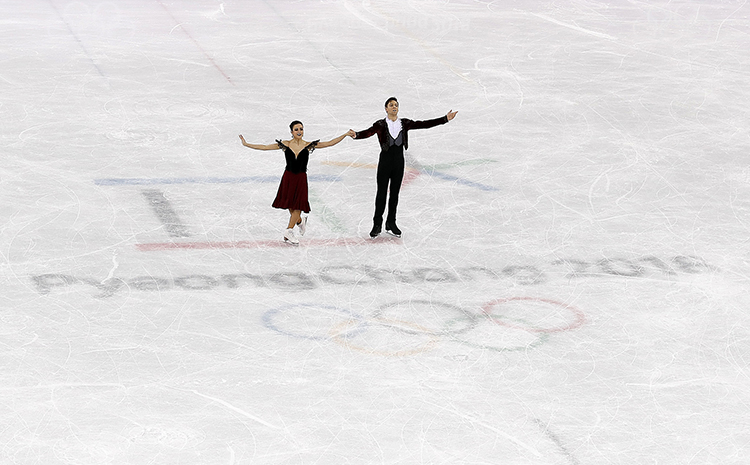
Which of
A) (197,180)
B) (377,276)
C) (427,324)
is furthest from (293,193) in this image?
(197,180)

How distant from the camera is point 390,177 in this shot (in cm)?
1059

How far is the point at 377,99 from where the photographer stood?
1566 cm

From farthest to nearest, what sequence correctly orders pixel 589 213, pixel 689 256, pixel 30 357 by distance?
pixel 589 213
pixel 689 256
pixel 30 357

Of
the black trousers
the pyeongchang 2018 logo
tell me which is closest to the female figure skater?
the black trousers

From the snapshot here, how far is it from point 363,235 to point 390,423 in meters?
3.77

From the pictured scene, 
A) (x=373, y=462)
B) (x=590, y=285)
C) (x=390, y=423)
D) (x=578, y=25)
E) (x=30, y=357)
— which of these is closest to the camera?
(x=373, y=462)

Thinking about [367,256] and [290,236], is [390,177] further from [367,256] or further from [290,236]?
[290,236]

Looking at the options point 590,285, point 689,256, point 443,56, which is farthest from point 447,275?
point 443,56

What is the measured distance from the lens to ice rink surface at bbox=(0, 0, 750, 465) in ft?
23.9

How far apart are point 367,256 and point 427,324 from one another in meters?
1.56

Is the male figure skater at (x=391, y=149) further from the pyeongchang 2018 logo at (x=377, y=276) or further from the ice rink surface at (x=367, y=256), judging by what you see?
the pyeongchang 2018 logo at (x=377, y=276)

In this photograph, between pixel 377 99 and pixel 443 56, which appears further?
pixel 443 56

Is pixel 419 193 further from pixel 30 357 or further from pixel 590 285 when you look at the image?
pixel 30 357

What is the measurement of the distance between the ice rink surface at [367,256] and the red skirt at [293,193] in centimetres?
39
